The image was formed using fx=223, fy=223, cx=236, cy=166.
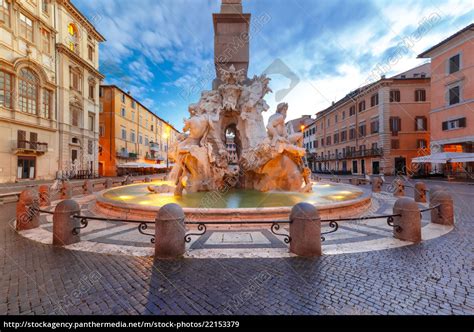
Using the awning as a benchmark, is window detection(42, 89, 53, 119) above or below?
above

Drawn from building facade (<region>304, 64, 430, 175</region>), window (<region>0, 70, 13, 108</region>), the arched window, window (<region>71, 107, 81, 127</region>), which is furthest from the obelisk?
building facade (<region>304, 64, 430, 175</region>)

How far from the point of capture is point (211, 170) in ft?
37.0

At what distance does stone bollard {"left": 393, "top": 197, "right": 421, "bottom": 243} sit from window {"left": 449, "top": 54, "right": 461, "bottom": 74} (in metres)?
32.7

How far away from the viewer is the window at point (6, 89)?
68.9 feet

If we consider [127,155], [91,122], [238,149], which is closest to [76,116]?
[91,122]

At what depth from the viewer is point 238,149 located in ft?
46.6

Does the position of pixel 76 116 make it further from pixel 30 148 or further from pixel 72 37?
Answer: pixel 72 37

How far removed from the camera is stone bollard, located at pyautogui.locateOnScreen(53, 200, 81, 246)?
4828 millimetres

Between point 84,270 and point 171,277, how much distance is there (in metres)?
1.53

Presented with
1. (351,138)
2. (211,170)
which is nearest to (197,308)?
(211,170)

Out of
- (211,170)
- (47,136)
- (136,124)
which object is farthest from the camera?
(136,124)

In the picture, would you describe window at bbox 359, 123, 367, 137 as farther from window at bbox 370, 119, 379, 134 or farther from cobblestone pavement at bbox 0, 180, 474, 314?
cobblestone pavement at bbox 0, 180, 474, 314

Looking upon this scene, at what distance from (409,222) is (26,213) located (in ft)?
31.5
